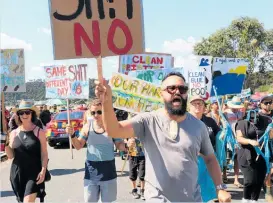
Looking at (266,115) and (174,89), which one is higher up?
(174,89)

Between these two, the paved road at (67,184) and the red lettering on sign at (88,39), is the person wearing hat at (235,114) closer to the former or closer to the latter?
the paved road at (67,184)

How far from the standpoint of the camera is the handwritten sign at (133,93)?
24.5 ft

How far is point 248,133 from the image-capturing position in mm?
5281

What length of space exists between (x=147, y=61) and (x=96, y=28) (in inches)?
305

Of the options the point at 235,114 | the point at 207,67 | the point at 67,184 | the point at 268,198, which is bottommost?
the point at 67,184

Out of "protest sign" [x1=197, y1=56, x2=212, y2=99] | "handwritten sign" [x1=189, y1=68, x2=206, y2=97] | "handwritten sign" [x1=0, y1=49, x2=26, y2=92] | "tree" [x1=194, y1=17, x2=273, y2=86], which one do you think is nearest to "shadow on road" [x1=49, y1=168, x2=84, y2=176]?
"handwritten sign" [x1=0, y1=49, x2=26, y2=92]

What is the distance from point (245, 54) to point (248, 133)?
33198 mm

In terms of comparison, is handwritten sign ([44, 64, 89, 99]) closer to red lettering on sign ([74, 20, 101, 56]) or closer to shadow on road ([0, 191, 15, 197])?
shadow on road ([0, 191, 15, 197])

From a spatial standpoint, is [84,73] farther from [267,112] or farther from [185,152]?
[185,152]

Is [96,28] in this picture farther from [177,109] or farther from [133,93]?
[133,93]

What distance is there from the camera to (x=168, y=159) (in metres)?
2.83

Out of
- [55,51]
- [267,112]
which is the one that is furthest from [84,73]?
[55,51]

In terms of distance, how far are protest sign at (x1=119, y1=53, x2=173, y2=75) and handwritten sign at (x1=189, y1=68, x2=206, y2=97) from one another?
7.43ft

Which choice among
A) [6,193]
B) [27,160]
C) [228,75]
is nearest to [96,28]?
[27,160]
